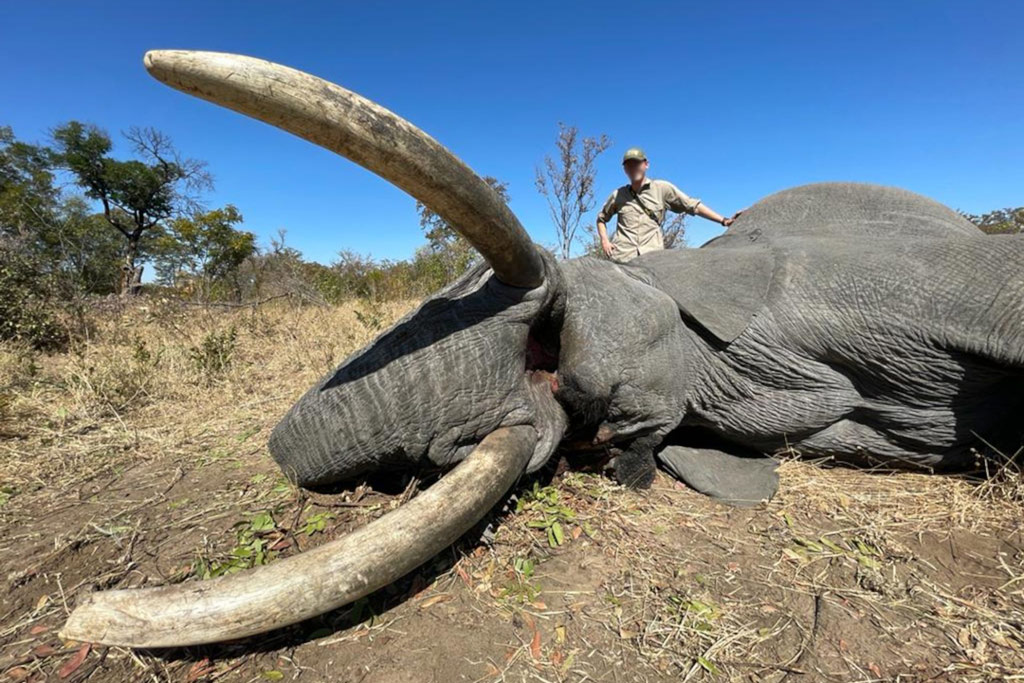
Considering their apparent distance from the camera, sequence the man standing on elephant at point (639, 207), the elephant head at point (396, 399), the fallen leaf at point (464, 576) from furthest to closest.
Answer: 1. the man standing on elephant at point (639, 207)
2. the fallen leaf at point (464, 576)
3. the elephant head at point (396, 399)

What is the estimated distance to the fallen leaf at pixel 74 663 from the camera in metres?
1.43

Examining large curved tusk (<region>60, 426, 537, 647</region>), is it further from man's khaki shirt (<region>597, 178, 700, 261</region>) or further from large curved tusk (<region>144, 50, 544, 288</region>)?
man's khaki shirt (<region>597, 178, 700, 261</region>)

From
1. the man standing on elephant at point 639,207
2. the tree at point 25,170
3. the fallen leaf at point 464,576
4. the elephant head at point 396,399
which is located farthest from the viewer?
the tree at point 25,170

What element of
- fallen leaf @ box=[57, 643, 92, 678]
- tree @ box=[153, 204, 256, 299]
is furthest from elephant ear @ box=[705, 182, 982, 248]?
tree @ box=[153, 204, 256, 299]

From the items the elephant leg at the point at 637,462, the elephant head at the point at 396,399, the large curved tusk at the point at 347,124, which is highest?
the large curved tusk at the point at 347,124

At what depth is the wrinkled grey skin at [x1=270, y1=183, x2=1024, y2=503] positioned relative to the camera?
70.9 inches

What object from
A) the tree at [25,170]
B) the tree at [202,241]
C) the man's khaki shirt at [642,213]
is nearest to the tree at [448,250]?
the man's khaki shirt at [642,213]

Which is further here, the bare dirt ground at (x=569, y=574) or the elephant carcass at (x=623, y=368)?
the bare dirt ground at (x=569, y=574)

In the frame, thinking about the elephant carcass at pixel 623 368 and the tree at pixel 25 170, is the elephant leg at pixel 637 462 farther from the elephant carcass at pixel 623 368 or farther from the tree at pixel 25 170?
the tree at pixel 25 170

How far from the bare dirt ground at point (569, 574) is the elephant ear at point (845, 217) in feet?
3.91

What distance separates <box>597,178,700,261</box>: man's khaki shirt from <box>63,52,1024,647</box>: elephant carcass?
9.22 feet

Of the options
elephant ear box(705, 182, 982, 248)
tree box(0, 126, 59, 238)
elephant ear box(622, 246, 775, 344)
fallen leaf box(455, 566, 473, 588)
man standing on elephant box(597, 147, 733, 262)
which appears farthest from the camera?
tree box(0, 126, 59, 238)

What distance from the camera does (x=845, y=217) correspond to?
8.77 ft

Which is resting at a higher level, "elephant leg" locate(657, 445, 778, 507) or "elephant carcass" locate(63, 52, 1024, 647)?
"elephant carcass" locate(63, 52, 1024, 647)
